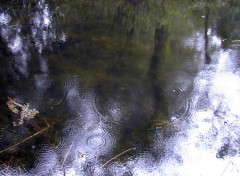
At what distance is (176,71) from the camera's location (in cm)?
502

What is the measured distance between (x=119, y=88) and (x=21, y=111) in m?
1.32

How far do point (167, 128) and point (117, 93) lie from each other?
867 millimetres

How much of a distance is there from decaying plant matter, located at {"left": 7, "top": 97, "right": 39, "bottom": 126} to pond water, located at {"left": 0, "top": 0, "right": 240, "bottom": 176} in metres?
0.06

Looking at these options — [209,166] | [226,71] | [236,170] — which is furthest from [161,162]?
[226,71]

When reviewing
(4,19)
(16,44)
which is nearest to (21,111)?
(16,44)

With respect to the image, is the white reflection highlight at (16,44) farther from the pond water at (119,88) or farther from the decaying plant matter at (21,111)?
the decaying plant matter at (21,111)

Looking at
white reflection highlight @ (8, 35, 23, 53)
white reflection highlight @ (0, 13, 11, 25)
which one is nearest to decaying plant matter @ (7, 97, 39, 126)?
white reflection highlight @ (8, 35, 23, 53)

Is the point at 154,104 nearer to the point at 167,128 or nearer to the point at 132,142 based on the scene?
the point at 167,128

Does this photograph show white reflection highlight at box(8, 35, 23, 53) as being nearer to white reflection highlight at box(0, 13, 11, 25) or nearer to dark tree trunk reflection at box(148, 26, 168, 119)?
white reflection highlight at box(0, 13, 11, 25)

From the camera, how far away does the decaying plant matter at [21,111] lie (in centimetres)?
402

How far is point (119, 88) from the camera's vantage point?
183 inches

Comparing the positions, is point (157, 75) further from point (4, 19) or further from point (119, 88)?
point (4, 19)

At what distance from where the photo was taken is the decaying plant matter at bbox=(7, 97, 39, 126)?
4.02 m

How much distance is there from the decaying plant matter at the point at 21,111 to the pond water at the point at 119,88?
0.06m
